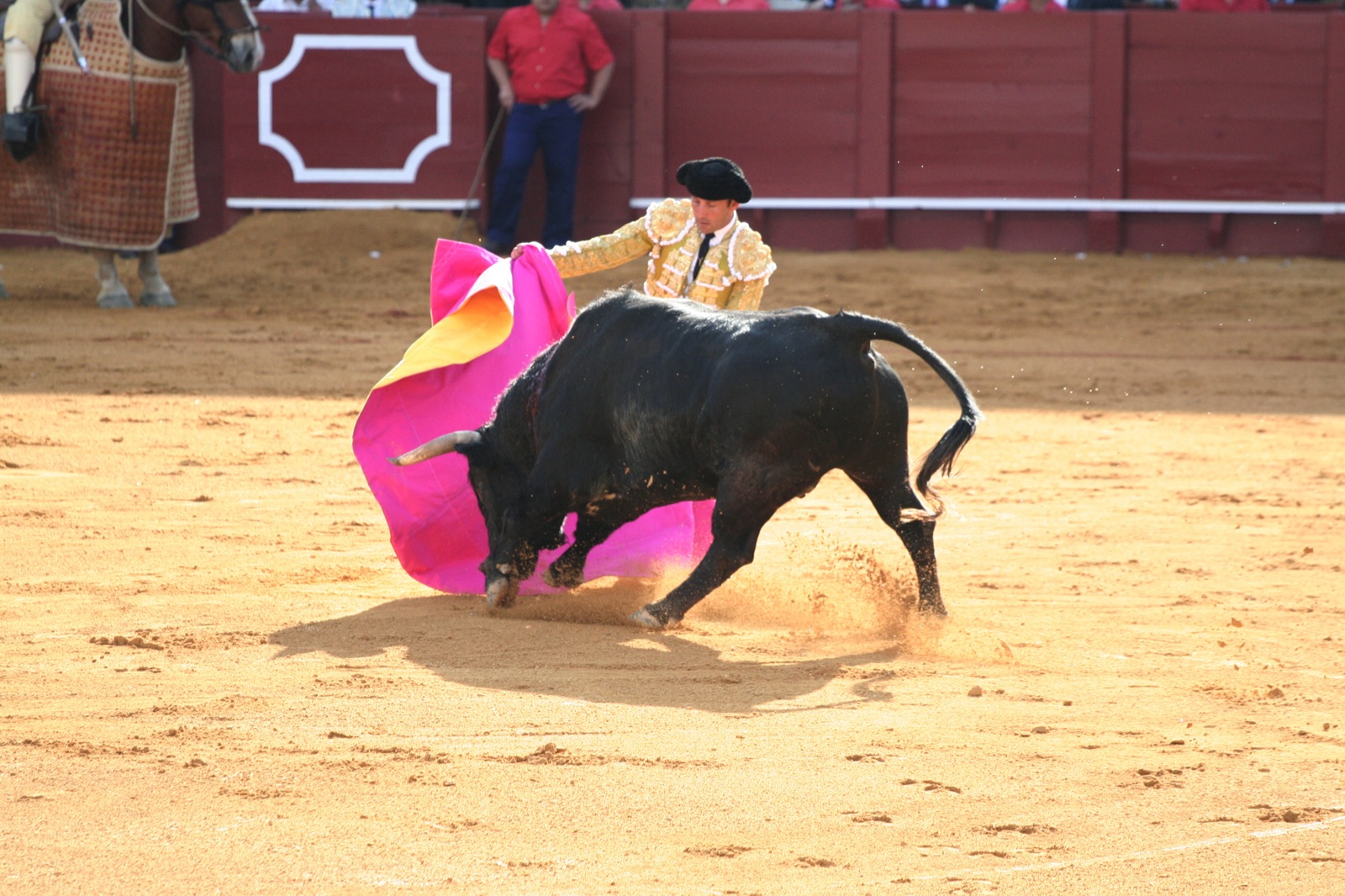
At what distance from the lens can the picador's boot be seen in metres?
7.55

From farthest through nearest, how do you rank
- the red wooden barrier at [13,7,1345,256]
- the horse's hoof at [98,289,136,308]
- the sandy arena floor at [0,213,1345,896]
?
the red wooden barrier at [13,7,1345,256] → the horse's hoof at [98,289,136,308] → the sandy arena floor at [0,213,1345,896]

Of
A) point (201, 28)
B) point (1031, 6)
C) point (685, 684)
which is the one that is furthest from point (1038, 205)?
point (685, 684)

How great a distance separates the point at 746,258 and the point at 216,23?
4.54 meters

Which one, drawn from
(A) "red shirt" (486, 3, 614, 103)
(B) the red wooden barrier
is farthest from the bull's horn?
(B) the red wooden barrier

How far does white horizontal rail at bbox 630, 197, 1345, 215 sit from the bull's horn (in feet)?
19.2

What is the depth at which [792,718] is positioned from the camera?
283cm

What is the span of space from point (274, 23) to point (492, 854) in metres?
8.02

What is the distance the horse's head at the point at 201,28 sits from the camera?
7707 mm

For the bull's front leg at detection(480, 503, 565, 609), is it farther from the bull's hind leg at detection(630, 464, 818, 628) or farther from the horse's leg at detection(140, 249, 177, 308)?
the horse's leg at detection(140, 249, 177, 308)

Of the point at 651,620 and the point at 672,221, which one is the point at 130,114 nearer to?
the point at 672,221

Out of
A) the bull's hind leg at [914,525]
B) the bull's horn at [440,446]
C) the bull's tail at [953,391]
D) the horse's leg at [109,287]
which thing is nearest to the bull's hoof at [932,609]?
the bull's hind leg at [914,525]

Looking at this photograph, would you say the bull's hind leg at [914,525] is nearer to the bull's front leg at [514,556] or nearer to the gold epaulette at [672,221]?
the bull's front leg at [514,556]

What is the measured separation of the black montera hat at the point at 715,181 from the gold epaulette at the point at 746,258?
149 mm

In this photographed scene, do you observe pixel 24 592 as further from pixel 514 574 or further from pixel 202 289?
pixel 202 289
